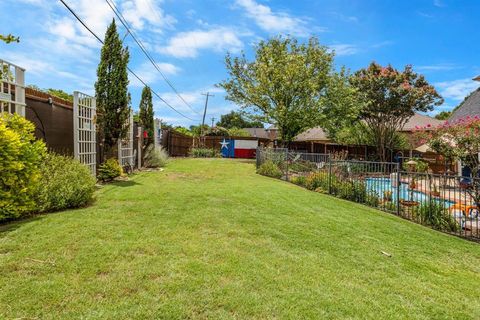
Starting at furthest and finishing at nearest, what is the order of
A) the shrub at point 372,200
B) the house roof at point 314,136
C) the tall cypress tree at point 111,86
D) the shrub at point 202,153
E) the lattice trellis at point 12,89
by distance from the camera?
the house roof at point 314,136 < the shrub at point 202,153 < the tall cypress tree at point 111,86 < the shrub at point 372,200 < the lattice trellis at point 12,89

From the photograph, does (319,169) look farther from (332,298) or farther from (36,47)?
(36,47)

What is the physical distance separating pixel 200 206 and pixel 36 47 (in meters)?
6.70

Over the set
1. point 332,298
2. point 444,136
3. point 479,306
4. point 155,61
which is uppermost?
point 155,61

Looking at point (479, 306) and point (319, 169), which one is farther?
point (319, 169)

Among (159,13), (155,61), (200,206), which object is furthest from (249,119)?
(200,206)

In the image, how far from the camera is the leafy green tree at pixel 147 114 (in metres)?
15.2

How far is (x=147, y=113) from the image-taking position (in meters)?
15.4

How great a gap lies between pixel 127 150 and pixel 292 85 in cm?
1107

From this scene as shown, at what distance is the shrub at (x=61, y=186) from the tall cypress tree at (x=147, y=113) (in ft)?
30.1

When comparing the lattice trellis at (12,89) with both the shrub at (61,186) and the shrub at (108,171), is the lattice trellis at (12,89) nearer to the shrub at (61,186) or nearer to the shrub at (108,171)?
the shrub at (61,186)

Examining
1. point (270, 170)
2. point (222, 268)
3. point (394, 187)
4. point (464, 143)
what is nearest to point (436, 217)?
point (394, 187)

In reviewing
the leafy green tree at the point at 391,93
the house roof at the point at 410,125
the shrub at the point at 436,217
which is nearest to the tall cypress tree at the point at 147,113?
the shrub at the point at 436,217

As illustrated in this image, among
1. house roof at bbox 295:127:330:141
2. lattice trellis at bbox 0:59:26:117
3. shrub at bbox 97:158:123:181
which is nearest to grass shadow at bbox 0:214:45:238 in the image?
lattice trellis at bbox 0:59:26:117

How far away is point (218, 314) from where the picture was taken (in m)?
2.45
